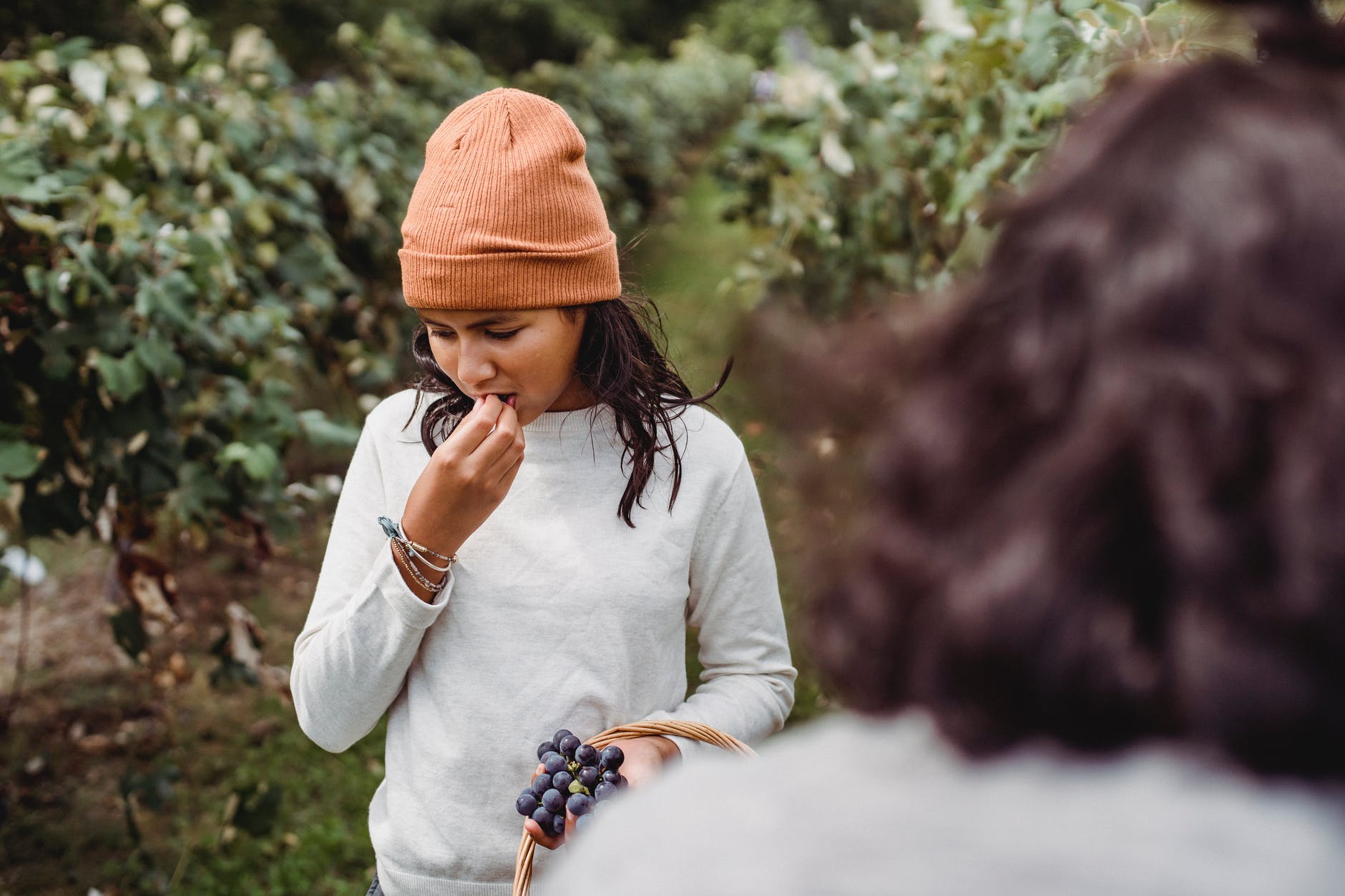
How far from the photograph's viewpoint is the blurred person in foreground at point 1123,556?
0.49 meters

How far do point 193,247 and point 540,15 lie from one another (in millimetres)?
16108

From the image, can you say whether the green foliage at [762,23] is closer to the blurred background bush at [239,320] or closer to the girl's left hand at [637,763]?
the blurred background bush at [239,320]

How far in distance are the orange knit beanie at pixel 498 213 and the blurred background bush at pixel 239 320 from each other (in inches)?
11.0

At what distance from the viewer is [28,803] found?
306cm

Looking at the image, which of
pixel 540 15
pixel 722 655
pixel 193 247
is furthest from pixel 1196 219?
Result: pixel 540 15

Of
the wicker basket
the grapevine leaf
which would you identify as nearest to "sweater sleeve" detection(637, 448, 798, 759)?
the wicker basket

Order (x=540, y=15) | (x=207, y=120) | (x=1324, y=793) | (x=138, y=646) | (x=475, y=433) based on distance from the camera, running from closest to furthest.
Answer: (x=1324, y=793), (x=475, y=433), (x=138, y=646), (x=207, y=120), (x=540, y=15)

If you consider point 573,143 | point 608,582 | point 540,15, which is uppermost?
point 573,143

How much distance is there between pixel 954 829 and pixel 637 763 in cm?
77

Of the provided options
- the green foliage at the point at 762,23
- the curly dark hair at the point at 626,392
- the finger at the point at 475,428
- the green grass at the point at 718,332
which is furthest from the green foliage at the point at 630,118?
the green foliage at the point at 762,23

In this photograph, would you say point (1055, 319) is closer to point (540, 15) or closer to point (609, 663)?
point (609, 663)

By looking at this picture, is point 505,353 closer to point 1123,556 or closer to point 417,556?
point 417,556

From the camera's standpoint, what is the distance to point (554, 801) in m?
1.19

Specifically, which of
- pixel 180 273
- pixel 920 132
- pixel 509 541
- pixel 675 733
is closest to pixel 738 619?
pixel 675 733
